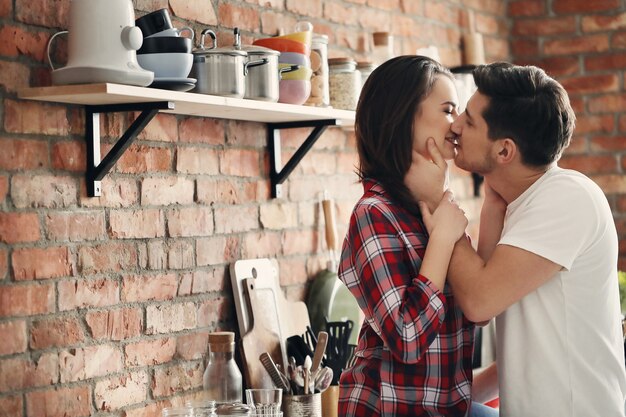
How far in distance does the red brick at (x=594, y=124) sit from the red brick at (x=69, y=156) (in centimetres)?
252

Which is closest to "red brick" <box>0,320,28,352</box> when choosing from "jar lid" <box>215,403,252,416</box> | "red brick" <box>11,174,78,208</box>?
"red brick" <box>11,174,78,208</box>

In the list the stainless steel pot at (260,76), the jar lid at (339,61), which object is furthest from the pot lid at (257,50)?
the jar lid at (339,61)

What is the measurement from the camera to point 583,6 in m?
Answer: 3.99

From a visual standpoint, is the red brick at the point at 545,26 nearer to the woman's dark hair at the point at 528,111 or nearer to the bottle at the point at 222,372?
the woman's dark hair at the point at 528,111

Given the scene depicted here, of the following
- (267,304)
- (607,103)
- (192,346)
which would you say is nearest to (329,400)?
(267,304)

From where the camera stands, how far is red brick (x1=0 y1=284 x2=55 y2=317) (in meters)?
1.91

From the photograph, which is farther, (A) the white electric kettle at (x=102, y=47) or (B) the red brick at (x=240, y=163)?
(B) the red brick at (x=240, y=163)

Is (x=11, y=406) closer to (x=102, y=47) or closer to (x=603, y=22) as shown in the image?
(x=102, y=47)

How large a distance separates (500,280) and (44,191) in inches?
37.5

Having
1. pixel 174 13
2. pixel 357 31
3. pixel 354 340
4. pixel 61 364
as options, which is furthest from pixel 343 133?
pixel 61 364

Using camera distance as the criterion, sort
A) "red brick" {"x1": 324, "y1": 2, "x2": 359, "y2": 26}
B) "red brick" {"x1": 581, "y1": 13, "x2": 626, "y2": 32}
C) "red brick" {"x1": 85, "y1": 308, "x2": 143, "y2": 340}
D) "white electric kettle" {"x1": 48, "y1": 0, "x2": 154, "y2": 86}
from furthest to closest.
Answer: "red brick" {"x1": 581, "y1": 13, "x2": 626, "y2": 32}, "red brick" {"x1": 324, "y1": 2, "x2": 359, "y2": 26}, "red brick" {"x1": 85, "y1": 308, "x2": 143, "y2": 340}, "white electric kettle" {"x1": 48, "y1": 0, "x2": 154, "y2": 86}

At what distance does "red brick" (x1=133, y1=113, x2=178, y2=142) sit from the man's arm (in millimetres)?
845

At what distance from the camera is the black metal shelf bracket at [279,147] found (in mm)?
2666

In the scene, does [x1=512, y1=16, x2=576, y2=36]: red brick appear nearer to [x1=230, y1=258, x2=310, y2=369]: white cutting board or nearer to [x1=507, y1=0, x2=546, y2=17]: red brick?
[x1=507, y1=0, x2=546, y2=17]: red brick
